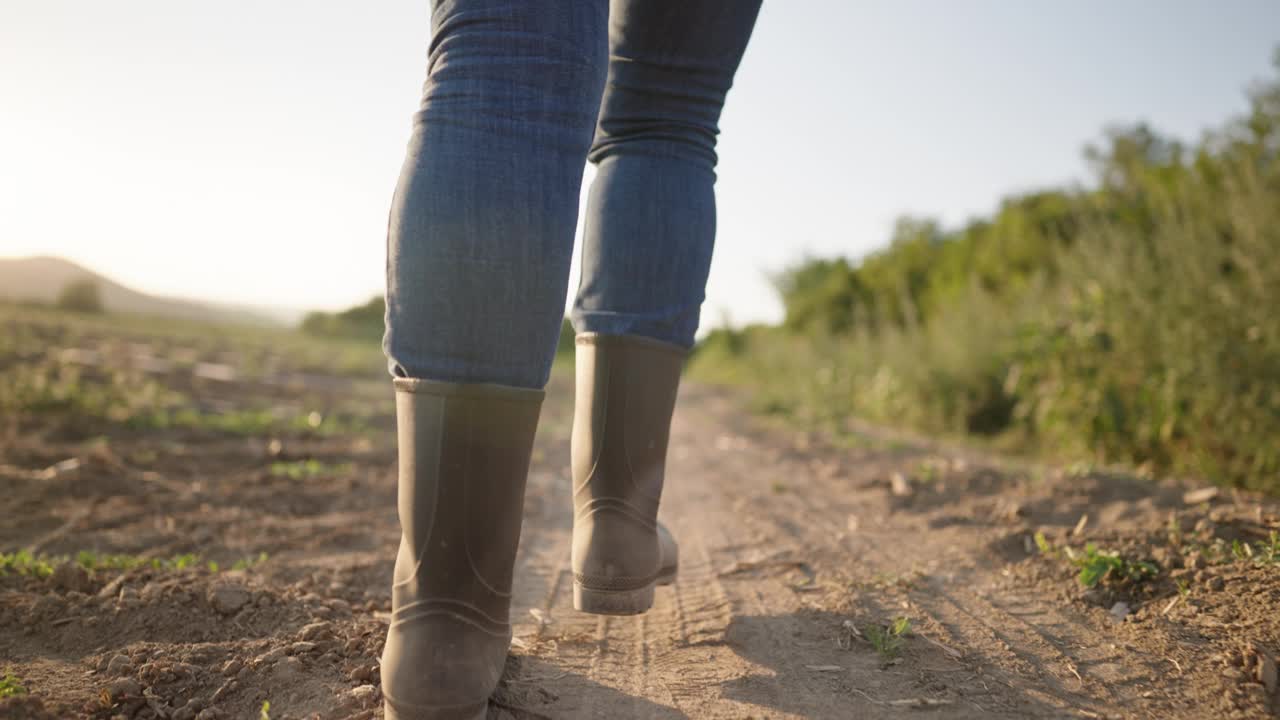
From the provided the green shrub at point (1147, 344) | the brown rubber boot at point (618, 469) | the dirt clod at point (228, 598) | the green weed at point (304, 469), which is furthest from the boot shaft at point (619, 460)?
the green shrub at point (1147, 344)

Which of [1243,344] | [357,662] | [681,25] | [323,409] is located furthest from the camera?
[323,409]

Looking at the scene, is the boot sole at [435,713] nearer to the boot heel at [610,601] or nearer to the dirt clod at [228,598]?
the boot heel at [610,601]

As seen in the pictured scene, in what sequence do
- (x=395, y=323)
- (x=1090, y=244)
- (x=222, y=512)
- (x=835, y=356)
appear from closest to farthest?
1. (x=395, y=323)
2. (x=222, y=512)
3. (x=1090, y=244)
4. (x=835, y=356)

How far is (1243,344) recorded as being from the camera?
10.7ft

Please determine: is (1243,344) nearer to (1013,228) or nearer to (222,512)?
(222,512)

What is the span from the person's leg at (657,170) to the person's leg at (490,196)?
292 millimetres

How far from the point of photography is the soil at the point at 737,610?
107 centimetres

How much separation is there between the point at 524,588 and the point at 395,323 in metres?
0.97

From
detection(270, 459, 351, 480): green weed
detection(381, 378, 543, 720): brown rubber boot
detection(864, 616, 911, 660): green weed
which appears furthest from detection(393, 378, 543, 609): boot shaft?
detection(270, 459, 351, 480): green weed

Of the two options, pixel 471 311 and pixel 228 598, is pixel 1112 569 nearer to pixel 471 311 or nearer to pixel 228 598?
pixel 471 311

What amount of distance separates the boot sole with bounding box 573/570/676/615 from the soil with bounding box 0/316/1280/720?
0.09 metres

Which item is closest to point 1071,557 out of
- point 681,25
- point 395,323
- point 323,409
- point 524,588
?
point 524,588

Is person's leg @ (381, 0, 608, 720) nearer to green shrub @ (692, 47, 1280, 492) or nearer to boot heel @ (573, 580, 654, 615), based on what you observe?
boot heel @ (573, 580, 654, 615)

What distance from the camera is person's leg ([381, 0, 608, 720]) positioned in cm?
92
